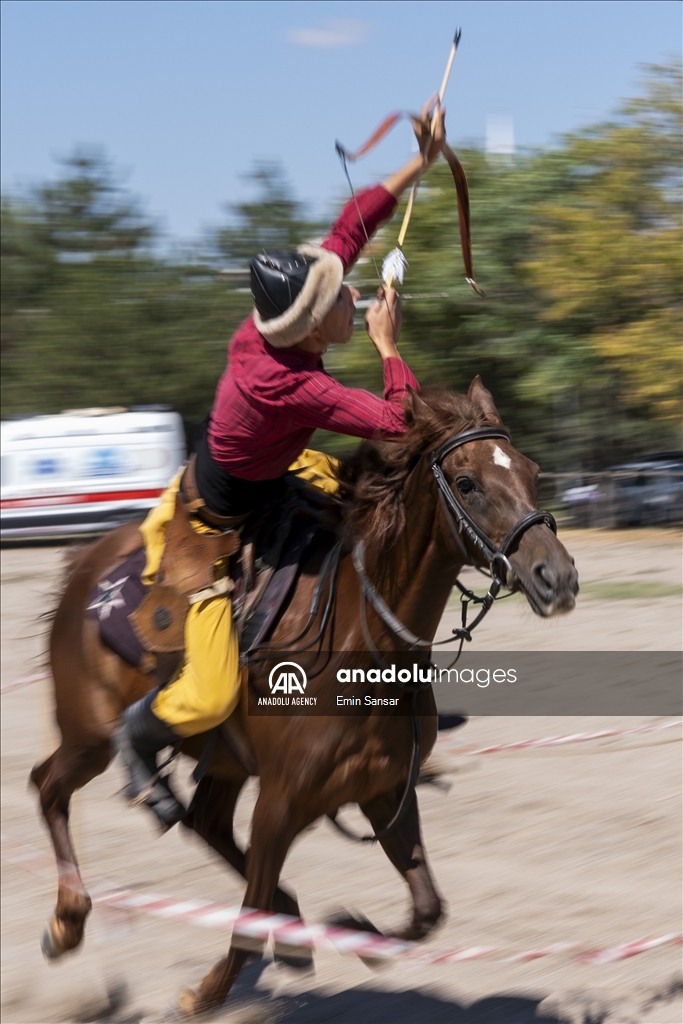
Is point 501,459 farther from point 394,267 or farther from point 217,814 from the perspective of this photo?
point 217,814

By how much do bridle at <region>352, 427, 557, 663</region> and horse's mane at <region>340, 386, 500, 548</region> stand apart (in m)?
0.06

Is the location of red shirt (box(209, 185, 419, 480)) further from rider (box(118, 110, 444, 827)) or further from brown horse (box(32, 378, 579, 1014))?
brown horse (box(32, 378, 579, 1014))

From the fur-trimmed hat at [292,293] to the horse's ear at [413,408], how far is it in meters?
0.36

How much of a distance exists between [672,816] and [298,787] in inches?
125

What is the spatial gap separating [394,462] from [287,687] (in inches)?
31.6

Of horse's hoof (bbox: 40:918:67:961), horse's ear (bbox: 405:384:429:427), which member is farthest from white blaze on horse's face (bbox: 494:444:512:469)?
horse's hoof (bbox: 40:918:67:961)

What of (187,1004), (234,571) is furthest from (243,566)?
(187,1004)

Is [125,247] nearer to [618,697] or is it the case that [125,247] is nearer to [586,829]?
[618,697]

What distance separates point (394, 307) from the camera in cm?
375

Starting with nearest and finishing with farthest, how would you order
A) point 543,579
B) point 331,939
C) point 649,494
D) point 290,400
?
point 543,579, point 290,400, point 331,939, point 649,494

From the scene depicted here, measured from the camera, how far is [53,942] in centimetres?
435

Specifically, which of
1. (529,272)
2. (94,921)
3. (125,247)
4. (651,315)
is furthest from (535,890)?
(125,247)

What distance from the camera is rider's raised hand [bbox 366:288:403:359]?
3.71m

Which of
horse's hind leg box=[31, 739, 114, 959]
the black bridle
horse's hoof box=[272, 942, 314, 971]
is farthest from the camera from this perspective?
horse's hind leg box=[31, 739, 114, 959]
